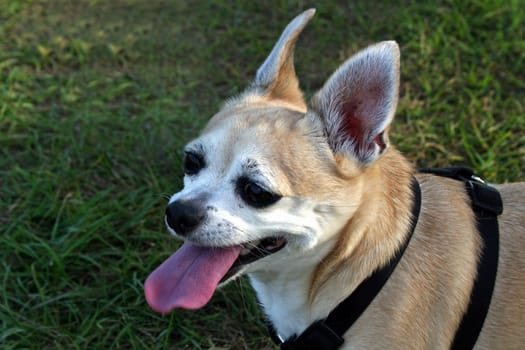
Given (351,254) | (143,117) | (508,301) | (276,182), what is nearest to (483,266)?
(508,301)

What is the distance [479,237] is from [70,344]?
5.88ft

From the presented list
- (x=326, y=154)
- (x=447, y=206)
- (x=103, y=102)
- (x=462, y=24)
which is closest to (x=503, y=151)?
(x=462, y=24)

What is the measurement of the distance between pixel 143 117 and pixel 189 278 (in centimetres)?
213

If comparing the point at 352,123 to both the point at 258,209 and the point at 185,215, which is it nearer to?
the point at 258,209

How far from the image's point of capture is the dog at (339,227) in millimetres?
2012

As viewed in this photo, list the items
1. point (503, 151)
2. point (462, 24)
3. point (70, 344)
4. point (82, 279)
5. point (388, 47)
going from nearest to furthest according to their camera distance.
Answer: point (388, 47) → point (70, 344) → point (82, 279) → point (503, 151) → point (462, 24)

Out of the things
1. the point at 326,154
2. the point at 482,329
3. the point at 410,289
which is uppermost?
the point at 326,154

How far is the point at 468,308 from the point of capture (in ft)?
6.71

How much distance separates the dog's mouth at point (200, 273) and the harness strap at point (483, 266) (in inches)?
26.3

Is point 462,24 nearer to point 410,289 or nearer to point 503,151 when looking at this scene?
point 503,151

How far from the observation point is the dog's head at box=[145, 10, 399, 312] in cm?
201

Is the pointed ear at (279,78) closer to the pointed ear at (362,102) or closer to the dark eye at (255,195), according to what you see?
the pointed ear at (362,102)

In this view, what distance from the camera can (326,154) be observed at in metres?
2.12

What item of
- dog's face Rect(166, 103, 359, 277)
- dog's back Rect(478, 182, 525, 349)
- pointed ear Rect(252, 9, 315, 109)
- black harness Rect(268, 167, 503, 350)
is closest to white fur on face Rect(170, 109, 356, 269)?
dog's face Rect(166, 103, 359, 277)
